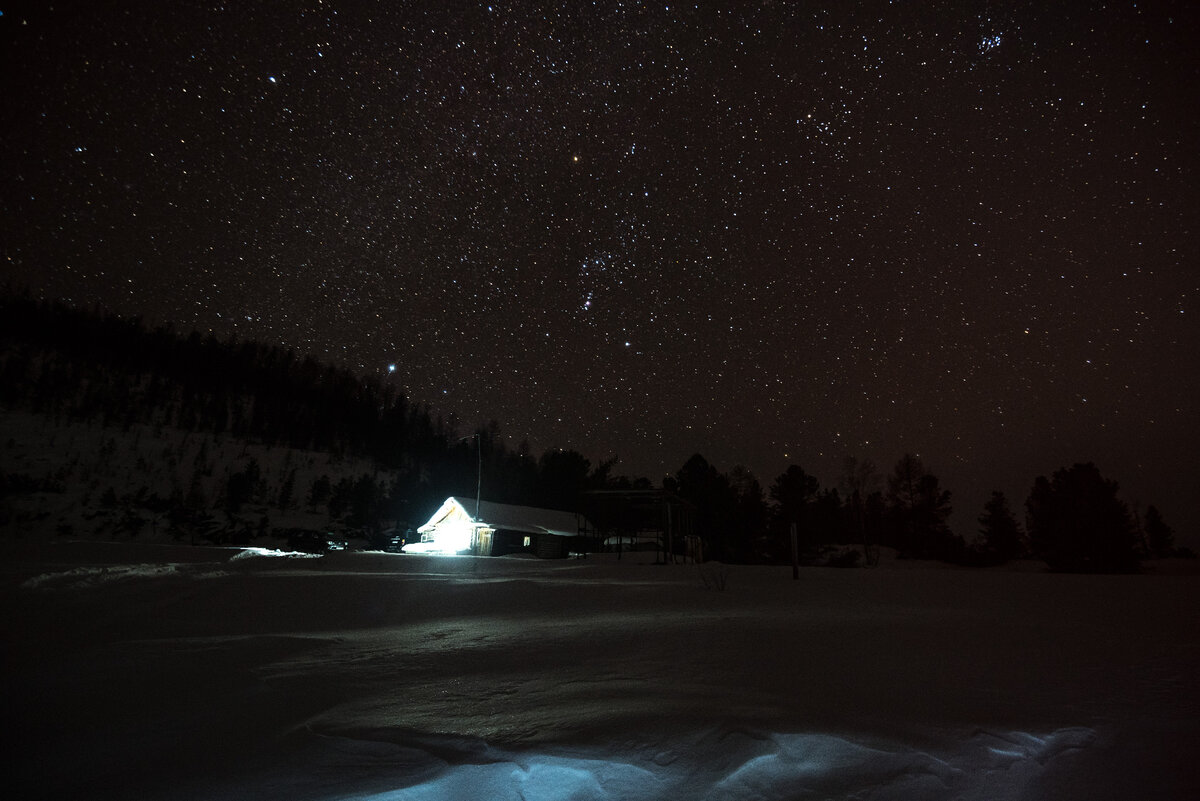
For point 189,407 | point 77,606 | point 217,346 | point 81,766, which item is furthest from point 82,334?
point 81,766

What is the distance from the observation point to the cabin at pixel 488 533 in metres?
43.1

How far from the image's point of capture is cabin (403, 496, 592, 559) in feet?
141

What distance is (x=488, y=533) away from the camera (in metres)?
43.3

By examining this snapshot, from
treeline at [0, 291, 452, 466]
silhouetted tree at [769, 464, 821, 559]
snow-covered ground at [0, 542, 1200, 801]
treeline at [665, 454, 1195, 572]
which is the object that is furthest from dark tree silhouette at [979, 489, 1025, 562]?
treeline at [0, 291, 452, 466]

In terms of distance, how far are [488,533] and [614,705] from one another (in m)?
40.9

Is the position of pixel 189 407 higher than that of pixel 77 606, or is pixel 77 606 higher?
pixel 189 407

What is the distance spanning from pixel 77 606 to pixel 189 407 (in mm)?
109793

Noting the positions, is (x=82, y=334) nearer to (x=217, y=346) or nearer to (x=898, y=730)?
(x=217, y=346)

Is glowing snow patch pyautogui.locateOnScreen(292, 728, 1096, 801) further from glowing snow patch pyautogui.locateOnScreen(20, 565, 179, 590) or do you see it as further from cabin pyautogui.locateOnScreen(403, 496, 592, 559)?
cabin pyautogui.locateOnScreen(403, 496, 592, 559)

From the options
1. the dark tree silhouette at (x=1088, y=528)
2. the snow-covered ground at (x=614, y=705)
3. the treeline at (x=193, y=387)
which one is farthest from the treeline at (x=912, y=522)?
the treeline at (x=193, y=387)

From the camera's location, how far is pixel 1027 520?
152 ft

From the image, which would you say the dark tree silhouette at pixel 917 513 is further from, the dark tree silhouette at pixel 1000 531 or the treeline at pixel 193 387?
the treeline at pixel 193 387

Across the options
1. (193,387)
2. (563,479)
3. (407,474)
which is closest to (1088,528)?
(563,479)

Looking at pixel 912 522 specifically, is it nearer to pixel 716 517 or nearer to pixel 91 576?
pixel 716 517
